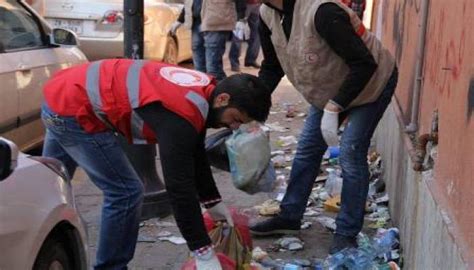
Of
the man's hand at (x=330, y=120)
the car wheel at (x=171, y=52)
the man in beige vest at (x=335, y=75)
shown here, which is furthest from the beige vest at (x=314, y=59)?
the car wheel at (x=171, y=52)

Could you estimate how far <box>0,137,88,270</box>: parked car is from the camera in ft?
10.0

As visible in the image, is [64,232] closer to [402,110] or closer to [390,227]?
[390,227]

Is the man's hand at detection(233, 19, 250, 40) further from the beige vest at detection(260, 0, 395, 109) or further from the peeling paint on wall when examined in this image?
the peeling paint on wall

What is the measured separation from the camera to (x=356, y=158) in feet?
16.5

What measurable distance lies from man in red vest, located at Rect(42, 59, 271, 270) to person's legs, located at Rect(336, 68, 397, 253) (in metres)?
1.15

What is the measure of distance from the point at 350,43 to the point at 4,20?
131 inches

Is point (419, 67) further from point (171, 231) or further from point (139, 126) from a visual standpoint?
point (139, 126)

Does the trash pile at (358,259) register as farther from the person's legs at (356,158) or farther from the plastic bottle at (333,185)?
the plastic bottle at (333,185)

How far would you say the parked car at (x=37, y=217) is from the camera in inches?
120

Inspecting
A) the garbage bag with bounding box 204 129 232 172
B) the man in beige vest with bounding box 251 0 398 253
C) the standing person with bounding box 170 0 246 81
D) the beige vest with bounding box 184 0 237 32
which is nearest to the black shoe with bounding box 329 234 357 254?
the man in beige vest with bounding box 251 0 398 253

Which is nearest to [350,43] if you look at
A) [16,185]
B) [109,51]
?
[16,185]

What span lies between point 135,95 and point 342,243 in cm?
193

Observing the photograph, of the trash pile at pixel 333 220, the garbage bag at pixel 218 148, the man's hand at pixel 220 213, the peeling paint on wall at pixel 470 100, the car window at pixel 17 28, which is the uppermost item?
the peeling paint on wall at pixel 470 100

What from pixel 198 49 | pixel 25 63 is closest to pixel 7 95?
pixel 25 63
